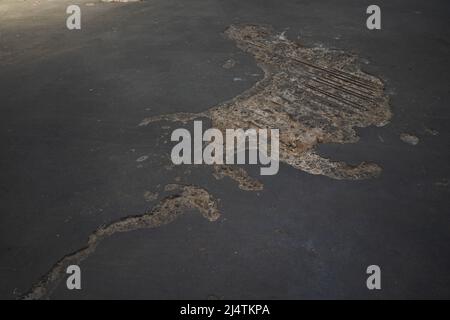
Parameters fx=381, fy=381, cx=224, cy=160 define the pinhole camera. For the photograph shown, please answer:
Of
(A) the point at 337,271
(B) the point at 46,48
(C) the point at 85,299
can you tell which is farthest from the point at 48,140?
(A) the point at 337,271

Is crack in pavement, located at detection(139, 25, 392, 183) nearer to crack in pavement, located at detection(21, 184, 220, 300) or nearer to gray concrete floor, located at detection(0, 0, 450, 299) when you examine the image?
gray concrete floor, located at detection(0, 0, 450, 299)

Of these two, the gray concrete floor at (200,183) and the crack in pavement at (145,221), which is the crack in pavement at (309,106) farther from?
the crack in pavement at (145,221)

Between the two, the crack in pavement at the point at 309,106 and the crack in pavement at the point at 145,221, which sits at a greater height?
the crack in pavement at the point at 309,106

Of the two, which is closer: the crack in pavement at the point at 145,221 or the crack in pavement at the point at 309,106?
the crack in pavement at the point at 145,221

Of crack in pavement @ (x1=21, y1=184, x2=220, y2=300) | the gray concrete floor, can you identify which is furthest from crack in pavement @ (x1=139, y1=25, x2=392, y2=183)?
crack in pavement @ (x1=21, y1=184, x2=220, y2=300)

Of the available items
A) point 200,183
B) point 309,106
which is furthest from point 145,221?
point 309,106

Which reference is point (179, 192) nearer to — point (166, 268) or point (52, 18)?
point (166, 268)

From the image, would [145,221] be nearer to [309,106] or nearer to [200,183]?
[200,183]

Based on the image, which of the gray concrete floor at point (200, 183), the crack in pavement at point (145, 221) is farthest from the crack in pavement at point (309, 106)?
the crack in pavement at point (145, 221)
